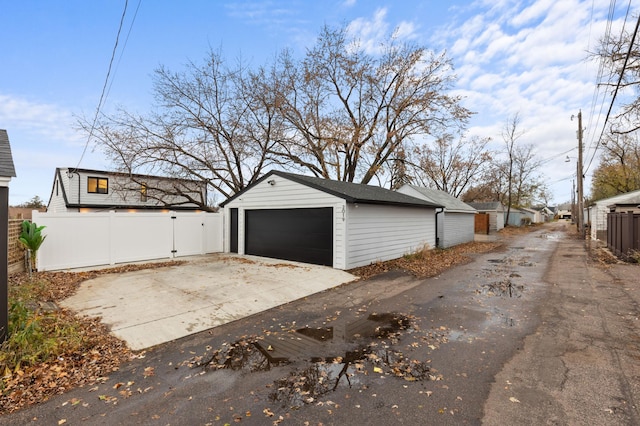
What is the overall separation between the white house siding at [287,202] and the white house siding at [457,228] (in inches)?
372

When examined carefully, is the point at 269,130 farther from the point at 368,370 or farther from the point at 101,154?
the point at 368,370

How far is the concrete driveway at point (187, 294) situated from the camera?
16.8ft

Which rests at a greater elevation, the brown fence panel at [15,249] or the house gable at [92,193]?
the house gable at [92,193]

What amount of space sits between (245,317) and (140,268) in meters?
5.70

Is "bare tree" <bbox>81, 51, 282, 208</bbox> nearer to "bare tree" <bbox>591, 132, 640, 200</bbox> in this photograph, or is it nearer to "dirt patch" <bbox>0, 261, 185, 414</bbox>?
"dirt patch" <bbox>0, 261, 185, 414</bbox>

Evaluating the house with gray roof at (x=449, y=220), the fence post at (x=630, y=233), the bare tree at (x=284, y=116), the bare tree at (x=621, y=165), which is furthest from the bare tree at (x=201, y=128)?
the bare tree at (x=621, y=165)

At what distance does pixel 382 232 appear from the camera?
37.7 feet

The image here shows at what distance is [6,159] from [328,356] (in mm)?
5147

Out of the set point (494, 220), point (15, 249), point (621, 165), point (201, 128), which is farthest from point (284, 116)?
point (621, 165)

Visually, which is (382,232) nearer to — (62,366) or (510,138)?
(62,366)

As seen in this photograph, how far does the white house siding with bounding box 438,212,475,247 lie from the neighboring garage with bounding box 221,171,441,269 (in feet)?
14.0

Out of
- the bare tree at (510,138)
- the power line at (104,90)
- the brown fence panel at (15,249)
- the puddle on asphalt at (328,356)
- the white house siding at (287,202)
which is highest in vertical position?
the bare tree at (510,138)

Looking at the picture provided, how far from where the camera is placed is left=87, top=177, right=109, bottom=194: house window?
72.1 ft

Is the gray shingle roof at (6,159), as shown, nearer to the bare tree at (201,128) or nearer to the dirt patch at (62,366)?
the dirt patch at (62,366)
